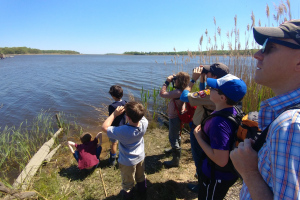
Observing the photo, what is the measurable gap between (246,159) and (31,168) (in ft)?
12.3

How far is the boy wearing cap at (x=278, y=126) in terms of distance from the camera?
62 centimetres

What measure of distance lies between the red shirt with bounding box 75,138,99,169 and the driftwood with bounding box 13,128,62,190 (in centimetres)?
85

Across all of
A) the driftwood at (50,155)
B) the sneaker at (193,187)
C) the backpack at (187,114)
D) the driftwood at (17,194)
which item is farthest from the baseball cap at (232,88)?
the driftwood at (50,155)

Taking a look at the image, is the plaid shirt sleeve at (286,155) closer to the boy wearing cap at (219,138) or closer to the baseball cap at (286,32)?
the baseball cap at (286,32)

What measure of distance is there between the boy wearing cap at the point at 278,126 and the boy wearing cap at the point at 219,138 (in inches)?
21.1

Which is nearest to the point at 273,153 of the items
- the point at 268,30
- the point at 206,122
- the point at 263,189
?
the point at 263,189

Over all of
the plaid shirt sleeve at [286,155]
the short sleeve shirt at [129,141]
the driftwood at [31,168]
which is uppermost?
the plaid shirt sleeve at [286,155]

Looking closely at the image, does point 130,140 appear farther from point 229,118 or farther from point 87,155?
point 87,155

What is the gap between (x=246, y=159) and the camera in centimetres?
86

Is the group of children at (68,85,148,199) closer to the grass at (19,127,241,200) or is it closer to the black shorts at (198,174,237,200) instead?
the grass at (19,127,241,200)

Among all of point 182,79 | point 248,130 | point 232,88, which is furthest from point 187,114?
point 248,130

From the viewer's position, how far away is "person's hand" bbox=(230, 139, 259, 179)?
83cm

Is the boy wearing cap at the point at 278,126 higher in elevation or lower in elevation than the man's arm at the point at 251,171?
higher

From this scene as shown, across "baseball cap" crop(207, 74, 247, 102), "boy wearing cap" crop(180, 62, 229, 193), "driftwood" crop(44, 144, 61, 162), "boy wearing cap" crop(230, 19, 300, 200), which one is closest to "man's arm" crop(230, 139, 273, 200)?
"boy wearing cap" crop(230, 19, 300, 200)
